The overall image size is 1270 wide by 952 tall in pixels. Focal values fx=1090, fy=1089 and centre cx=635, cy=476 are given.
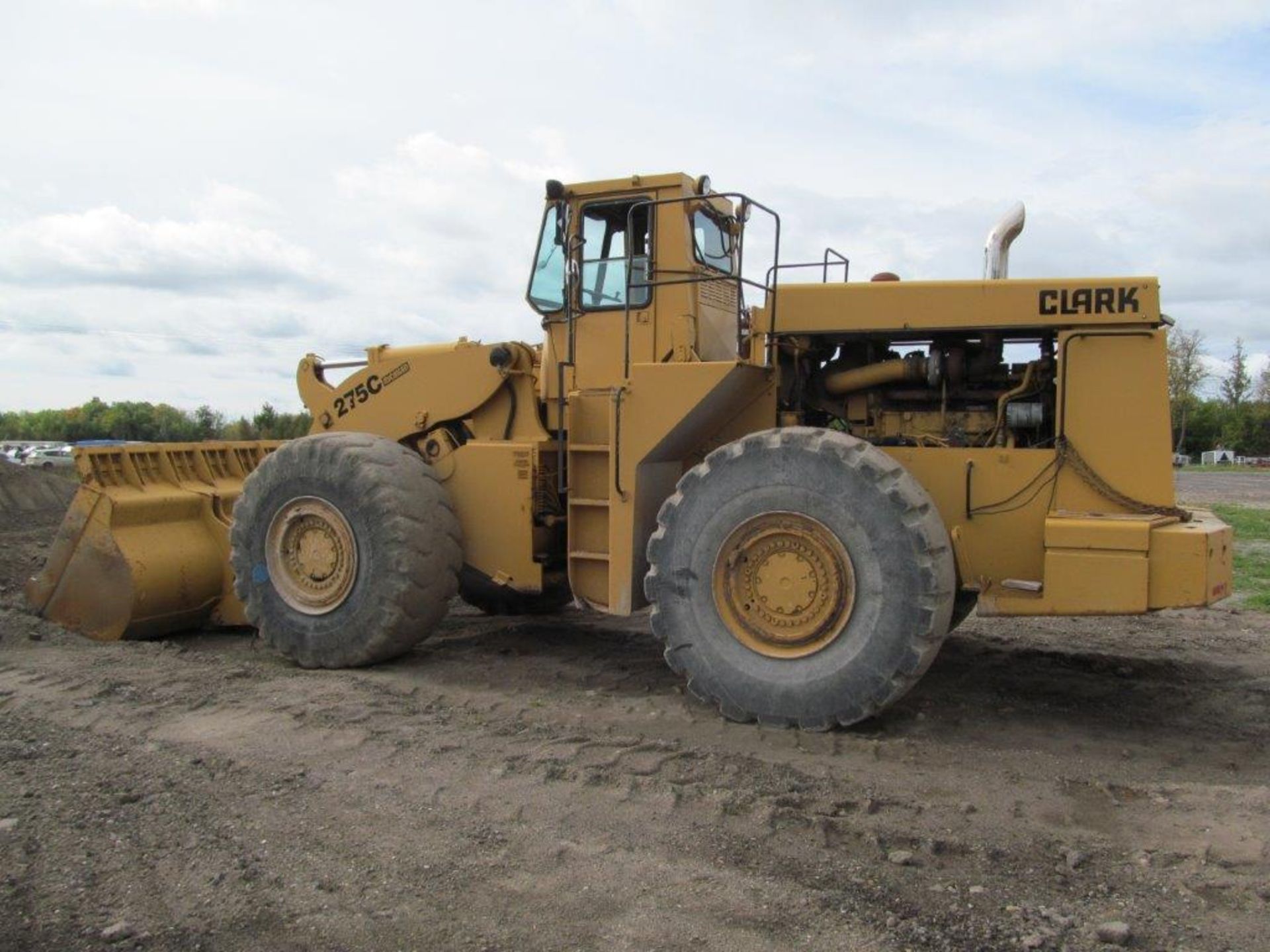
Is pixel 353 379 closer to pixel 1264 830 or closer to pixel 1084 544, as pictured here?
pixel 1084 544

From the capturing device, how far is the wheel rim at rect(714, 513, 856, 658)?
5746mm

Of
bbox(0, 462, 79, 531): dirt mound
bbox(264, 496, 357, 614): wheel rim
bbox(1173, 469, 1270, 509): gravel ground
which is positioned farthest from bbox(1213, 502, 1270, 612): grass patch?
bbox(0, 462, 79, 531): dirt mound

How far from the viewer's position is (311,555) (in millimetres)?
7562

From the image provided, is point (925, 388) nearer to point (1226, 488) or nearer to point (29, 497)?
point (29, 497)

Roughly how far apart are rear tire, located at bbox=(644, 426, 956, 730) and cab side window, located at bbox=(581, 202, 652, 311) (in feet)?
5.50

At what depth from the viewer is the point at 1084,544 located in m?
5.65

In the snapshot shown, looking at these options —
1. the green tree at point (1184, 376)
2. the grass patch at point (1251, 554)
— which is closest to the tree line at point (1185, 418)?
the green tree at point (1184, 376)

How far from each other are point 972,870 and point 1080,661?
157 inches

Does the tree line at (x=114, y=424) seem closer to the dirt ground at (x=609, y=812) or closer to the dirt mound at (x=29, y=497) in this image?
the dirt mound at (x=29, y=497)

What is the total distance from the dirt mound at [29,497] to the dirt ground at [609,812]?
12.4 metres

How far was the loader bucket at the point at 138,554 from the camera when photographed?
27.1ft

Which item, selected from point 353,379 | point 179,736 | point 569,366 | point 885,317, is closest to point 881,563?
point 885,317

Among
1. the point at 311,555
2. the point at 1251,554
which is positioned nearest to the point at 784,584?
the point at 311,555

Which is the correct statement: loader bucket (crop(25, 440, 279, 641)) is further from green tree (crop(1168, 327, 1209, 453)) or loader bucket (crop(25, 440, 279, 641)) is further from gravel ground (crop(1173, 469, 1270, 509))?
green tree (crop(1168, 327, 1209, 453))
